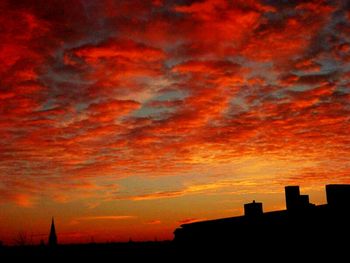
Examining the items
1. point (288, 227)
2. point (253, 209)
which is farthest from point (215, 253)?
point (288, 227)

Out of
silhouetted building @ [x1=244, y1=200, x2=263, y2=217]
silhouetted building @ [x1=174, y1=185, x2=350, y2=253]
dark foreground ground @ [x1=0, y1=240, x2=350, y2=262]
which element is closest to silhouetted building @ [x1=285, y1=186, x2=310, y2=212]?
silhouetted building @ [x1=174, y1=185, x2=350, y2=253]

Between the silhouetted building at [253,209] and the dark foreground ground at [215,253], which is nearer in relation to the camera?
the dark foreground ground at [215,253]

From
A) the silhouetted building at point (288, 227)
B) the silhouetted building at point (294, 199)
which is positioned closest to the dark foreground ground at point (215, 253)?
the silhouetted building at point (288, 227)

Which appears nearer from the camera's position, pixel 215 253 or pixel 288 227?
pixel 288 227

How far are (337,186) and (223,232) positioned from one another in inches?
223

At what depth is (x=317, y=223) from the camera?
1480 cm

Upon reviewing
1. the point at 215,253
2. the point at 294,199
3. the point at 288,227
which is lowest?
the point at 215,253

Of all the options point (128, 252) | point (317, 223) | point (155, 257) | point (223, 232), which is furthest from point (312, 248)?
point (128, 252)

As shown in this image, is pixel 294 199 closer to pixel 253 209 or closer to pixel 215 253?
pixel 253 209

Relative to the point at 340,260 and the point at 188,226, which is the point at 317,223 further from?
the point at 188,226

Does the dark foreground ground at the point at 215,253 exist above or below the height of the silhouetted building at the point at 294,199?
below

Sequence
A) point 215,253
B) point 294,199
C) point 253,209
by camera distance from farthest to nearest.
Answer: point 215,253, point 253,209, point 294,199

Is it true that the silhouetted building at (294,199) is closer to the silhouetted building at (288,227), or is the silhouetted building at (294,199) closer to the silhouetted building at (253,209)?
the silhouetted building at (288,227)

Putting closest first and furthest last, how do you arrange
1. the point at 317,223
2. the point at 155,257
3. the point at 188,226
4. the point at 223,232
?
the point at 317,223, the point at 223,232, the point at 188,226, the point at 155,257
